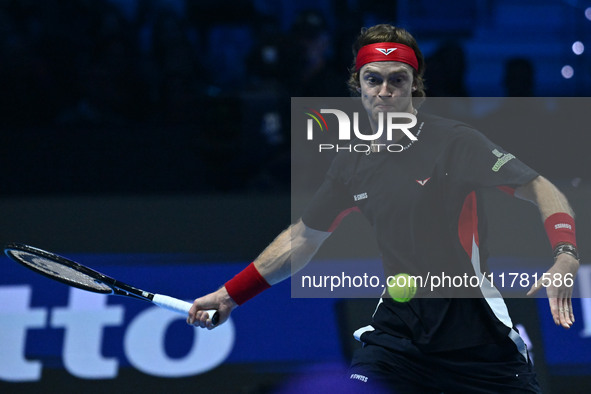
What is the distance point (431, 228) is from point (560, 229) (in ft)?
1.96

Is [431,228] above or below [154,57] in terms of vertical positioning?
below

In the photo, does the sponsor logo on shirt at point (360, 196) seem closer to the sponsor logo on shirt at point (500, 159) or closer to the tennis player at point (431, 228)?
the tennis player at point (431, 228)

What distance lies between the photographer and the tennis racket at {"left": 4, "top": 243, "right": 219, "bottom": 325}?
4531 millimetres

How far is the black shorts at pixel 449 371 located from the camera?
3.90m

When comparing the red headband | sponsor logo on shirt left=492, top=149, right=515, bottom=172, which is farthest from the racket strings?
sponsor logo on shirt left=492, top=149, right=515, bottom=172

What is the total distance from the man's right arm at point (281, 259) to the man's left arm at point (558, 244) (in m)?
1.14

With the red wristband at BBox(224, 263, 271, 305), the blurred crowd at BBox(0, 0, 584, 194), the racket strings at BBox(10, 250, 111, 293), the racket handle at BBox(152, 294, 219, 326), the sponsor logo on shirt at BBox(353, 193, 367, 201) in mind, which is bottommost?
the racket handle at BBox(152, 294, 219, 326)

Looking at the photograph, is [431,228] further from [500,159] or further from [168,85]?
[168,85]

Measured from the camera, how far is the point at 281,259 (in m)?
4.47

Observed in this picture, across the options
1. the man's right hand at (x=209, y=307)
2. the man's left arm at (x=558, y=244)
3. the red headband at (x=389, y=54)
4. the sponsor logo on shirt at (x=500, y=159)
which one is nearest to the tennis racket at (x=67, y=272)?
the man's right hand at (x=209, y=307)

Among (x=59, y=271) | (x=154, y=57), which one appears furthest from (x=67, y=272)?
(x=154, y=57)

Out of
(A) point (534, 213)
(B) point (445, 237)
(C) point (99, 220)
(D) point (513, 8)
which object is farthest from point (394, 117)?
(D) point (513, 8)

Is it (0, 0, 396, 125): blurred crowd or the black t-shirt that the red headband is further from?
(0, 0, 396, 125): blurred crowd

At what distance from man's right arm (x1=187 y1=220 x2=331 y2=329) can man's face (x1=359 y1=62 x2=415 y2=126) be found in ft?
2.27
